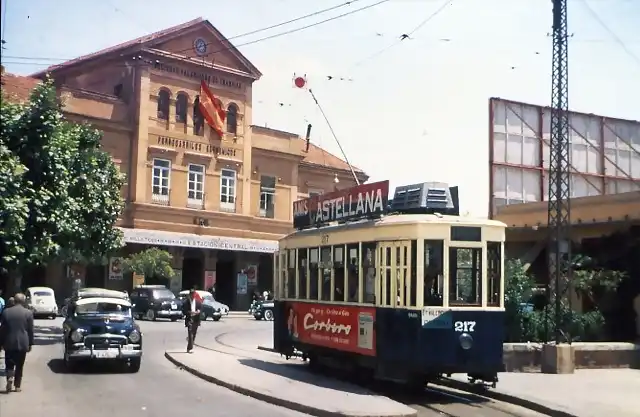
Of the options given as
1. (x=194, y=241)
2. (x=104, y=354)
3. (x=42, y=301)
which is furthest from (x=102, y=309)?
(x=194, y=241)

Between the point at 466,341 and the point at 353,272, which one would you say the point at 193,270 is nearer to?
the point at 353,272

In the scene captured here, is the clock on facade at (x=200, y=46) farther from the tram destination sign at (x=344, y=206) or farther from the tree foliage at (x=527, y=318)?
the tree foliage at (x=527, y=318)

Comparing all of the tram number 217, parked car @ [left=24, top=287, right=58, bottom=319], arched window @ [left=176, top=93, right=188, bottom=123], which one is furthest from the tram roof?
arched window @ [left=176, top=93, right=188, bottom=123]

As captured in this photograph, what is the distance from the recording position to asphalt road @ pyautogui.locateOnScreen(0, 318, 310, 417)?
12.0m

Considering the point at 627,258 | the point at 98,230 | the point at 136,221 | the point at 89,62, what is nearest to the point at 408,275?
the point at 627,258

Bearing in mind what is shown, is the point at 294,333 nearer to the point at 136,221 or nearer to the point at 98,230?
the point at 98,230

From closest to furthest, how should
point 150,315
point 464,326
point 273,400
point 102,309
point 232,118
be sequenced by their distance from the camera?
point 273,400
point 464,326
point 102,309
point 150,315
point 232,118

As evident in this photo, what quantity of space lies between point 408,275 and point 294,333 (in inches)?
192

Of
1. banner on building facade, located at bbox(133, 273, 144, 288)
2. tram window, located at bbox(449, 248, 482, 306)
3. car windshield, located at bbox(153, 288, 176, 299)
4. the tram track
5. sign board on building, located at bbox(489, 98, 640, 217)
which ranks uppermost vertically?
sign board on building, located at bbox(489, 98, 640, 217)

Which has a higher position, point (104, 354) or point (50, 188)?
point (50, 188)

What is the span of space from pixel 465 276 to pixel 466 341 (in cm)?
111

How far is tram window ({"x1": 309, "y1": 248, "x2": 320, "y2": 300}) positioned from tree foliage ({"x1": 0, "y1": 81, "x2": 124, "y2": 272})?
18.6ft

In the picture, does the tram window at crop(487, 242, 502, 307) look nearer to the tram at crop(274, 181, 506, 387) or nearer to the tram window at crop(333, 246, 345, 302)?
the tram at crop(274, 181, 506, 387)

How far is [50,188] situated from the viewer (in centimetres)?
1939
